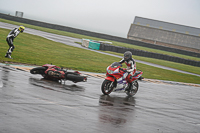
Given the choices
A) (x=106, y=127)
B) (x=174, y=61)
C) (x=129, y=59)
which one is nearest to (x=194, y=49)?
(x=174, y=61)

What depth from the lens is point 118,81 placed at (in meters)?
12.1

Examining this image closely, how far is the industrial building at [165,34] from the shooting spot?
80.8m

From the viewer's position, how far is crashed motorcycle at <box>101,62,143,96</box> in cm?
1175

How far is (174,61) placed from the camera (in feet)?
132

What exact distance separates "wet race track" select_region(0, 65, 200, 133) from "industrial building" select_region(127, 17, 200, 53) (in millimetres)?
70786

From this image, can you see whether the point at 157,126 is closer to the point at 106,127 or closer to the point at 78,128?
the point at 106,127

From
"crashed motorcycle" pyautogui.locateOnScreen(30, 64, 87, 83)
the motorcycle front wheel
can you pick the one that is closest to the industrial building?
"crashed motorcycle" pyautogui.locateOnScreen(30, 64, 87, 83)

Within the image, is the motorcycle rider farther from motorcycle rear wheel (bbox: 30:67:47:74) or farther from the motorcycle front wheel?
motorcycle rear wheel (bbox: 30:67:47:74)

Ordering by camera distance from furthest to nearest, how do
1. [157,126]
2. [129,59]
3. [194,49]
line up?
1. [194,49]
2. [129,59]
3. [157,126]

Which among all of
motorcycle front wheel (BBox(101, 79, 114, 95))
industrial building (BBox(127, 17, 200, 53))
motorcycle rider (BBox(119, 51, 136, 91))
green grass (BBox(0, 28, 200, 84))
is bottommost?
green grass (BBox(0, 28, 200, 84))

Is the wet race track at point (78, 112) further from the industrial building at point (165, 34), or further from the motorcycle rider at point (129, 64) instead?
the industrial building at point (165, 34)

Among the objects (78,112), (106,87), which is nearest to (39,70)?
(106,87)

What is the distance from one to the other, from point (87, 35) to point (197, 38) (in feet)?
119

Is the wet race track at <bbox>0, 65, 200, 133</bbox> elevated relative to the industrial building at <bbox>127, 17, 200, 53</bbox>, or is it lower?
lower
